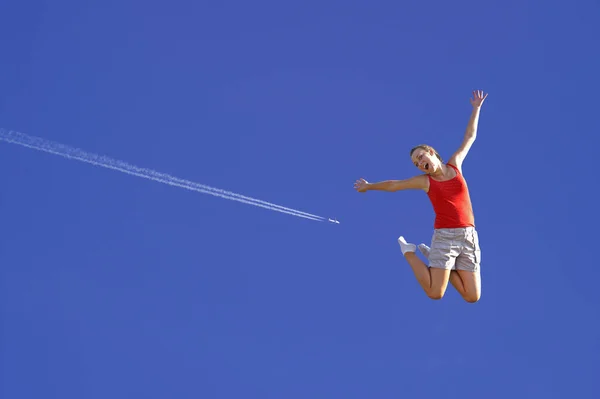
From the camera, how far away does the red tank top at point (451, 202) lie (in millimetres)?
22453

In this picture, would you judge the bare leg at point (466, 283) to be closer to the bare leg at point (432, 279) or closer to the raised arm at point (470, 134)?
the bare leg at point (432, 279)

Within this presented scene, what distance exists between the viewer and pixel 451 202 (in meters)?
22.5

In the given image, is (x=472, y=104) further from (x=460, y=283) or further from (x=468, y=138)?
(x=460, y=283)

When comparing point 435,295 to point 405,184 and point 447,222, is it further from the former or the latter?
point 405,184

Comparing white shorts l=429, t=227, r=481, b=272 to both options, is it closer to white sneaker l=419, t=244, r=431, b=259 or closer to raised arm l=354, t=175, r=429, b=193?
white sneaker l=419, t=244, r=431, b=259

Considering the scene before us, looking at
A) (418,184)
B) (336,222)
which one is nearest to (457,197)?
(418,184)

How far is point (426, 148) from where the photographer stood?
22.4 m

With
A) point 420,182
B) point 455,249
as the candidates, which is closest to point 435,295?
point 455,249

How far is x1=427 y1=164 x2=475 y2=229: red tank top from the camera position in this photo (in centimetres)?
2245

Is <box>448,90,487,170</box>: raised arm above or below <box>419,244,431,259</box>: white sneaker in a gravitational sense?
above

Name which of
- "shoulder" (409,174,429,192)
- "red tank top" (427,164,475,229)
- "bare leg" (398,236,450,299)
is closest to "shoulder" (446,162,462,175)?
"red tank top" (427,164,475,229)

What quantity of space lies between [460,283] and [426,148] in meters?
2.50

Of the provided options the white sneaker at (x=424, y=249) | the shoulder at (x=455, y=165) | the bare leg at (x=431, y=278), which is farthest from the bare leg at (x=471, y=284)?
the shoulder at (x=455, y=165)

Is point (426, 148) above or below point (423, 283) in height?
above
